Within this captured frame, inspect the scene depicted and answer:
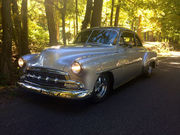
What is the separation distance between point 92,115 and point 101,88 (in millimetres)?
925

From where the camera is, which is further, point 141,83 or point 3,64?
point 141,83

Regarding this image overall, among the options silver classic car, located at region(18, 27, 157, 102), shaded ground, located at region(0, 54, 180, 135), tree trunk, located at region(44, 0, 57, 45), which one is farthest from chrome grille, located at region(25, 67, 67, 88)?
tree trunk, located at region(44, 0, 57, 45)

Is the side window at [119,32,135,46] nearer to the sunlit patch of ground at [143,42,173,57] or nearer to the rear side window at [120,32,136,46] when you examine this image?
the rear side window at [120,32,136,46]

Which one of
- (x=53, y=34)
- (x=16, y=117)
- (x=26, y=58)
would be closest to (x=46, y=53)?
(x=26, y=58)

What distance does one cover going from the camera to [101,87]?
427cm

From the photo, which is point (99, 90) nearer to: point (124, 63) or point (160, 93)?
point (124, 63)

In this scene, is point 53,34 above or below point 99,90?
above

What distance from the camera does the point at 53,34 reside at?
352 inches

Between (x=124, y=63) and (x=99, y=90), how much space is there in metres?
1.22

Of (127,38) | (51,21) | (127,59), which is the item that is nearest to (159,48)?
(51,21)

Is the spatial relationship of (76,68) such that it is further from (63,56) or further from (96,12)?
(96,12)

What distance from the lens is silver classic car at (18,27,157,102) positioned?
11.5 ft

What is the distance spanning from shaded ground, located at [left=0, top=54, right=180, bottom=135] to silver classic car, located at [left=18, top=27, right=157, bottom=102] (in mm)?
369

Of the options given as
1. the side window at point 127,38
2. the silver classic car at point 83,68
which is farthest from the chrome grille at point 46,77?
the side window at point 127,38
